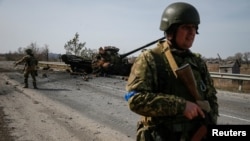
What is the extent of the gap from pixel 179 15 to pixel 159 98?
2.40ft

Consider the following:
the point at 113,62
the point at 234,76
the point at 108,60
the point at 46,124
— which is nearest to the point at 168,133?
the point at 46,124

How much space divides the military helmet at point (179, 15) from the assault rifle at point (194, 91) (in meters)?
0.43

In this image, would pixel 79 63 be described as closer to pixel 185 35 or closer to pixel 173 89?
pixel 185 35

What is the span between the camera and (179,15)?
9.43ft

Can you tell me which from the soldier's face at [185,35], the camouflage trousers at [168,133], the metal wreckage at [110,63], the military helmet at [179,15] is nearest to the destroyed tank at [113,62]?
the metal wreckage at [110,63]

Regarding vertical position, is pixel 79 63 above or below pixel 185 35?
below

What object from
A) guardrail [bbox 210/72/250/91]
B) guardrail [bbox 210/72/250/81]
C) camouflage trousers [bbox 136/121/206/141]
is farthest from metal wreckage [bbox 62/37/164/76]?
camouflage trousers [bbox 136/121/206/141]

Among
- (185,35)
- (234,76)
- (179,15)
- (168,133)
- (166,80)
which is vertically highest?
(179,15)

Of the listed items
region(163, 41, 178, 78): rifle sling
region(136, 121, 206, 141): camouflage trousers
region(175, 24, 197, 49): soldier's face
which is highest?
region(175, 24, 197, 49): soldier's face

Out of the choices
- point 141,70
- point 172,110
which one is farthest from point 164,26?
point 172,110

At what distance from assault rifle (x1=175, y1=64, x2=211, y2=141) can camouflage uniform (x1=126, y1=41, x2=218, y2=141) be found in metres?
0.06

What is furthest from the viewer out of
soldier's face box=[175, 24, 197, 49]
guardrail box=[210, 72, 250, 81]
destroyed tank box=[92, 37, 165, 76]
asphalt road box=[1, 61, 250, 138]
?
destroyed tank box=[92, 37, 165, 76]

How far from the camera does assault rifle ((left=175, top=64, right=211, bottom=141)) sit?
2.63 m

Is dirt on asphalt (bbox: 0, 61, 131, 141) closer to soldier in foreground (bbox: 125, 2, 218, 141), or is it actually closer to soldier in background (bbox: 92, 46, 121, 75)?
soldier in foreground (bbox: 125, 2, 218, 141)
